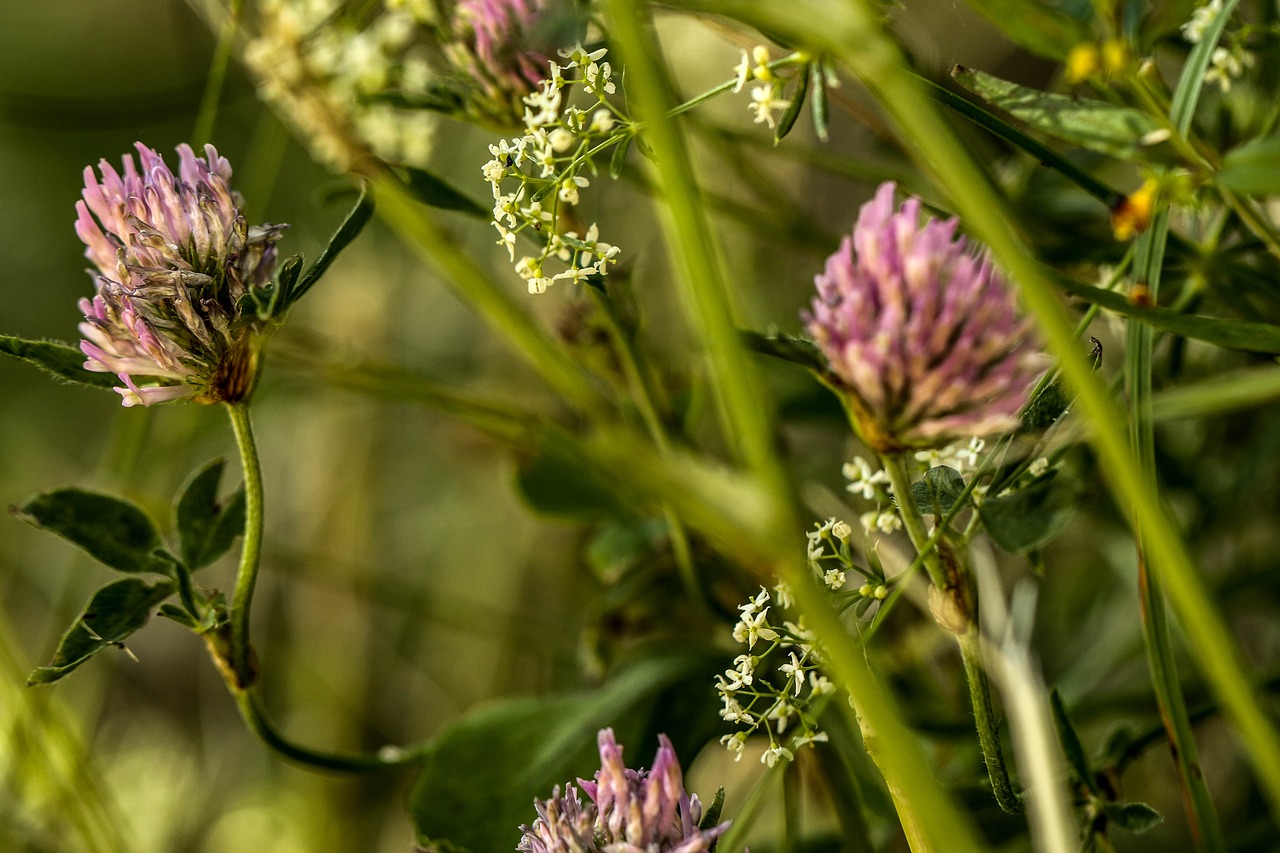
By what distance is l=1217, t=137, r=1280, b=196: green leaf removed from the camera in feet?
0.74

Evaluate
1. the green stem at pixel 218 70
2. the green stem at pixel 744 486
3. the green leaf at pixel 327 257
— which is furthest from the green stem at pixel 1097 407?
the green stem at pixel 218 70

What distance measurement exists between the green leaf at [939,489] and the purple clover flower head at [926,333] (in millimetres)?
37

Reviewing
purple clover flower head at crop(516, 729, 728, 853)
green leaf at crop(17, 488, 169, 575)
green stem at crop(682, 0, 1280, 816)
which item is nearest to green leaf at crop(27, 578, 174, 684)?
green leaf at crop(17, 488, 169, 575)

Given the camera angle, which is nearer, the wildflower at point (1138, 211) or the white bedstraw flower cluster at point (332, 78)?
the wildflower at point (1138, 211)

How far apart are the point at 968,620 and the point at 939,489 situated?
0.03 m

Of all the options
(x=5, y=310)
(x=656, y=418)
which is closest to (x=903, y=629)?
(x=656, y=418)

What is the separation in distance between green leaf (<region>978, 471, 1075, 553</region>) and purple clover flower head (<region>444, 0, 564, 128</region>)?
0.17 m

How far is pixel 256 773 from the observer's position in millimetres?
720

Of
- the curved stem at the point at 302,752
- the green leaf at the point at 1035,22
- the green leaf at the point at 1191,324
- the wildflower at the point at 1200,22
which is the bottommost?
the curved stem at the point at 302,752

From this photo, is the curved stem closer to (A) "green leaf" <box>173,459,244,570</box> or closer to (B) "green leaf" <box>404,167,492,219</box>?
(A) "green leaf" <box>173,459,244,570</box>

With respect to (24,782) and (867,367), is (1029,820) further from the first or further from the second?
(24,782)

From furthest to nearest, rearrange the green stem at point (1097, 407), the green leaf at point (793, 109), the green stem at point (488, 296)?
1. the green stem at point (488, 296)
2. the green leaf at point (793, 109)
3. the green stem at point (1097, 407)

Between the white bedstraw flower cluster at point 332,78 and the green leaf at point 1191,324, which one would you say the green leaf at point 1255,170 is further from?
the white bedstraw flower cluster at point 332,78

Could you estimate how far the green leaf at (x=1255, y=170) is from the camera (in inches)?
8.8
